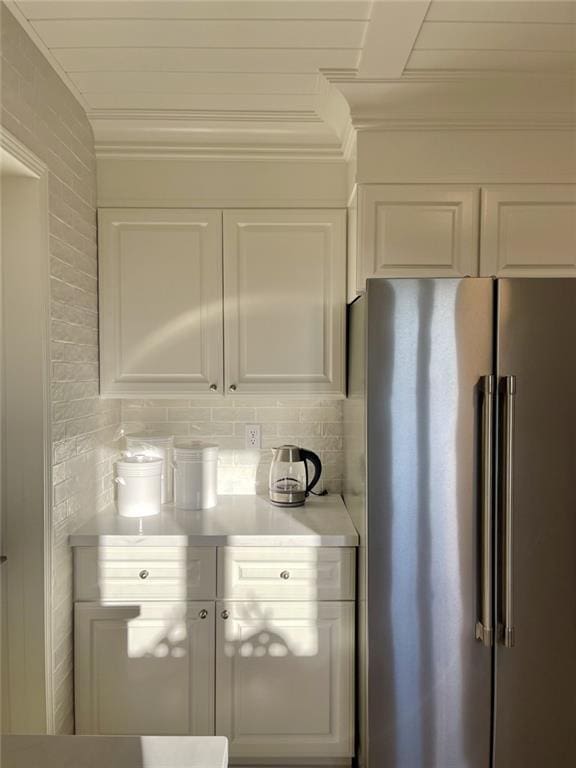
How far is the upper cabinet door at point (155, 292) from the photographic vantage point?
211cm

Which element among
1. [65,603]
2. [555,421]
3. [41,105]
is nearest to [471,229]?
[555,421]

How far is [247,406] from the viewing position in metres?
2.42

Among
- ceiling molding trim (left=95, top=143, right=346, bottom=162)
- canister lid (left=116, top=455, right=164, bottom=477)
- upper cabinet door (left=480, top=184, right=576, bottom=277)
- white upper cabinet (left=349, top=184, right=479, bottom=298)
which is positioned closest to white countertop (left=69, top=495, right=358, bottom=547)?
canister lid (left=116, top=455, right=164, bottom=477)

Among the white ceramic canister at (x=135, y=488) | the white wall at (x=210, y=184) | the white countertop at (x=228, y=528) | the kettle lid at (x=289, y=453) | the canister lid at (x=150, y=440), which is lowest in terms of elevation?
the white countertop at (x=228, y=528)

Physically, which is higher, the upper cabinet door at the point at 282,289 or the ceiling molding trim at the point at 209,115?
the ceiling molding trim at the point at 209,115

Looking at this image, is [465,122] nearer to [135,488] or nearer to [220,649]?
[135,488]

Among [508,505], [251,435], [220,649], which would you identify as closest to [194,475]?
[251,435]

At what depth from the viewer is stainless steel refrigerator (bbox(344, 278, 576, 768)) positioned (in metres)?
Answer: 1.56

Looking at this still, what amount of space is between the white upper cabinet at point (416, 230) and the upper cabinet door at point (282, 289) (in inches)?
10.7

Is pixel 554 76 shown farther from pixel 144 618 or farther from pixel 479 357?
pixel 144 618

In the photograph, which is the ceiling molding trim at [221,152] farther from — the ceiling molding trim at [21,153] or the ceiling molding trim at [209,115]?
the ceiling molding trim at [21,153]

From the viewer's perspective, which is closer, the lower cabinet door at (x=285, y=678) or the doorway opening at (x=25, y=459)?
the doorway opening at (x=25, y=459)

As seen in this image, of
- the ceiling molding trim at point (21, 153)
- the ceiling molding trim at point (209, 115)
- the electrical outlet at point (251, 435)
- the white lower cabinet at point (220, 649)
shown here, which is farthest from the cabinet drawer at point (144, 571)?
the ceiling molding trim at point (209, 115)

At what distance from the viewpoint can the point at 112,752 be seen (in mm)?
948
